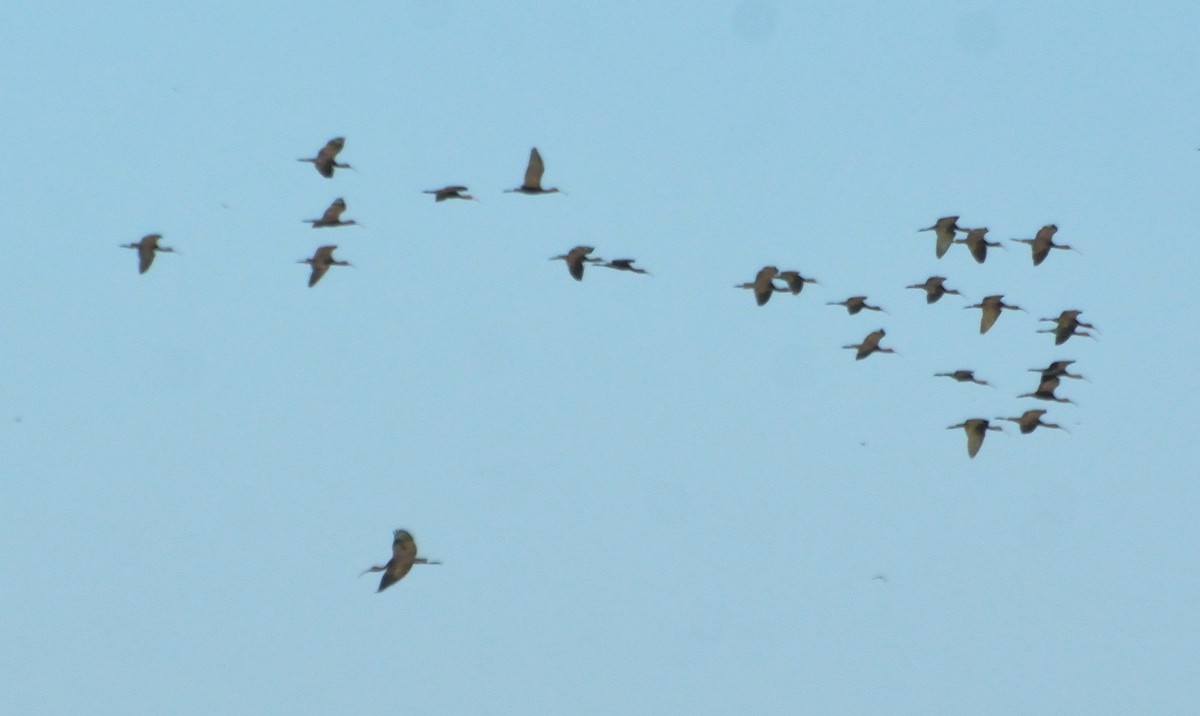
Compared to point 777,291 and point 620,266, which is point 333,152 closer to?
point 620,266

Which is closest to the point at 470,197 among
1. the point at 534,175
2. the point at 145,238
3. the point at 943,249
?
the point at 534,175

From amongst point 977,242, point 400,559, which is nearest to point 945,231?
point 977,242

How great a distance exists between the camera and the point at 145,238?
185ft

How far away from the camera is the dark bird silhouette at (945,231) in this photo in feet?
195

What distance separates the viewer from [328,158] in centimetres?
5469

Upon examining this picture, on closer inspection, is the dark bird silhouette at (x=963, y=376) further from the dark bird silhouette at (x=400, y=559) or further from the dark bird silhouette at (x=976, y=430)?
the dark bird silhouette at (x=400, y=559)

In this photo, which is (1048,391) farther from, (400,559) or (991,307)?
(400,559)

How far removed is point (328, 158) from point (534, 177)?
420 cm

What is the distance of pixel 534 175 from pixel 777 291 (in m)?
6.90

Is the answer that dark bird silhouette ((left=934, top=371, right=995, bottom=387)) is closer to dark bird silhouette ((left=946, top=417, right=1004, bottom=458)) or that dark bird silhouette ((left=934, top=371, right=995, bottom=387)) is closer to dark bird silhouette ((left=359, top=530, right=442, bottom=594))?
dark bird silhouette ((left=946, top=417, right=1004, bottom=458))

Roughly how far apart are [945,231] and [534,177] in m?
10.4

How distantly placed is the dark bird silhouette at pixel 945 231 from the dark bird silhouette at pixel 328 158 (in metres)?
13.4

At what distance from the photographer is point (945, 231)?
59531 millimetres

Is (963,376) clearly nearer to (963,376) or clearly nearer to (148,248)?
(963,376)
